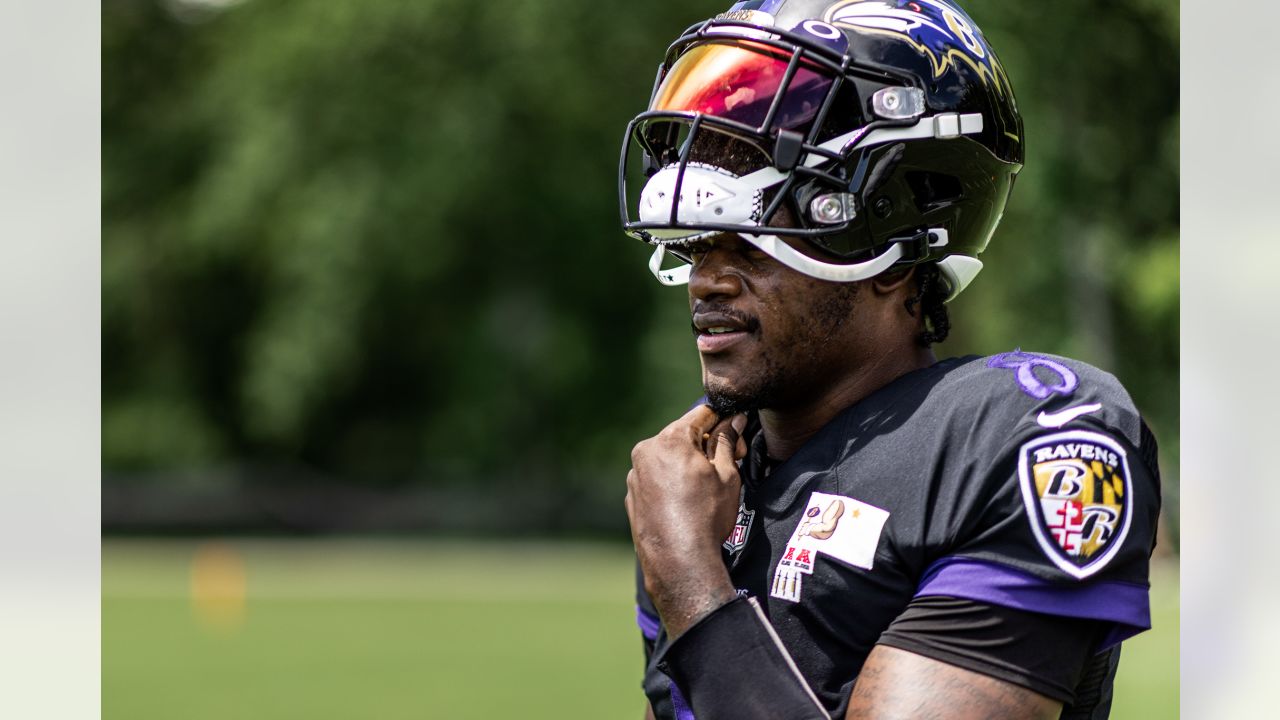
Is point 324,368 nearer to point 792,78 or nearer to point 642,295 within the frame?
point 642,295

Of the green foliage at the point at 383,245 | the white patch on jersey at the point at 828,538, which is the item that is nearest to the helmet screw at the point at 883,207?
the white patch on jersey at the point at 828,538

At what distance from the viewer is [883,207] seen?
2.20m

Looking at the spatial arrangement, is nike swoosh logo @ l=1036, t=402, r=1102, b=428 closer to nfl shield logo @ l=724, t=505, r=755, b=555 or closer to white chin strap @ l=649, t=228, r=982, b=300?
white chin strap @ l=649, t=228, r=982, b=300

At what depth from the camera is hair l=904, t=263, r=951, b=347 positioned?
2.31m

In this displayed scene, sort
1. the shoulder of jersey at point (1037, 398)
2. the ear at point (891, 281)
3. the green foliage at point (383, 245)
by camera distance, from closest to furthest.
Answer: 1. the shoulder of jersey at point (1037, 398)
2. the ear at point (891, 281)
3. the green foliage at point (383, 245)

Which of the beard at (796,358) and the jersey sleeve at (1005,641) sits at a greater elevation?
the beard at (796,358)

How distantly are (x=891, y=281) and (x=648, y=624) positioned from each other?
32.2 inches

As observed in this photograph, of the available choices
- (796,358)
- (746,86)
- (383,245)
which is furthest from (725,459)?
(383,245)

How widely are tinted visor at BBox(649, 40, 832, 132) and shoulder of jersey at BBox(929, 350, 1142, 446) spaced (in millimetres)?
454

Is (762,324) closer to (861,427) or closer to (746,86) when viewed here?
(861,427)

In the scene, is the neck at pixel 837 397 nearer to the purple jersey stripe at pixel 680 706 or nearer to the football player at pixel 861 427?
the football player at pixel 861 427

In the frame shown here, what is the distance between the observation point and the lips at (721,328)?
7.20ft

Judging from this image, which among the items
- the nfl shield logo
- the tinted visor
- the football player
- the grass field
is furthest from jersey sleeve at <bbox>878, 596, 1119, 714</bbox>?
the grass field
